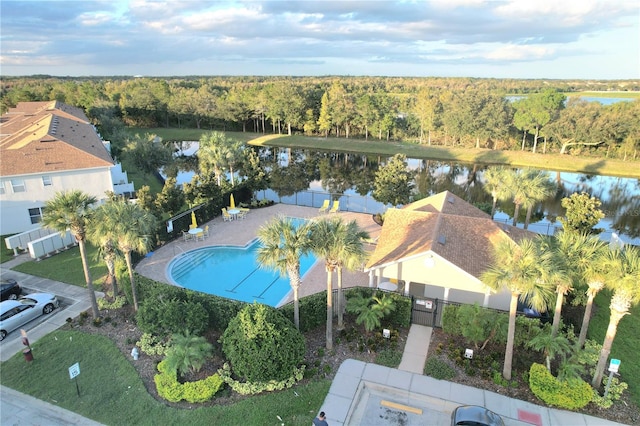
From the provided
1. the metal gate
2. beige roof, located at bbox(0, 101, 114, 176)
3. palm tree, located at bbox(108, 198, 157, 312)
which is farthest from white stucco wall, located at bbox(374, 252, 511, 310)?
Answer: beige roof, located at bbox(0, 101, 114, 176)

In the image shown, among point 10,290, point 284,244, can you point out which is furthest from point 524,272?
point 10,290

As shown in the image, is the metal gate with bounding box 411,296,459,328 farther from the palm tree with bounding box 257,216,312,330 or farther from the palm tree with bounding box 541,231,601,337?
the palm tree with bounding box 257,216,312,330

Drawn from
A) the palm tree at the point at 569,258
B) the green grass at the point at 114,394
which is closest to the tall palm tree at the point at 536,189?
the palm tree at the point at 569,258

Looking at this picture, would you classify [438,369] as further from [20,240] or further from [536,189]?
[20,240]

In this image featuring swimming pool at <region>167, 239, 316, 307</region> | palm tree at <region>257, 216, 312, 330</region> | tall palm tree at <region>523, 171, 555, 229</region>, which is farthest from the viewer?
tall palm tree at <region>523, 171, 555, 229</region>

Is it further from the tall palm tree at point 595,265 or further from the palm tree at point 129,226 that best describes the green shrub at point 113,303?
the tall palm tree at point 595,265

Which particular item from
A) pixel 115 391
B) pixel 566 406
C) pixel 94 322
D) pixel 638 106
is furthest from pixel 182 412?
pixel 638 106
